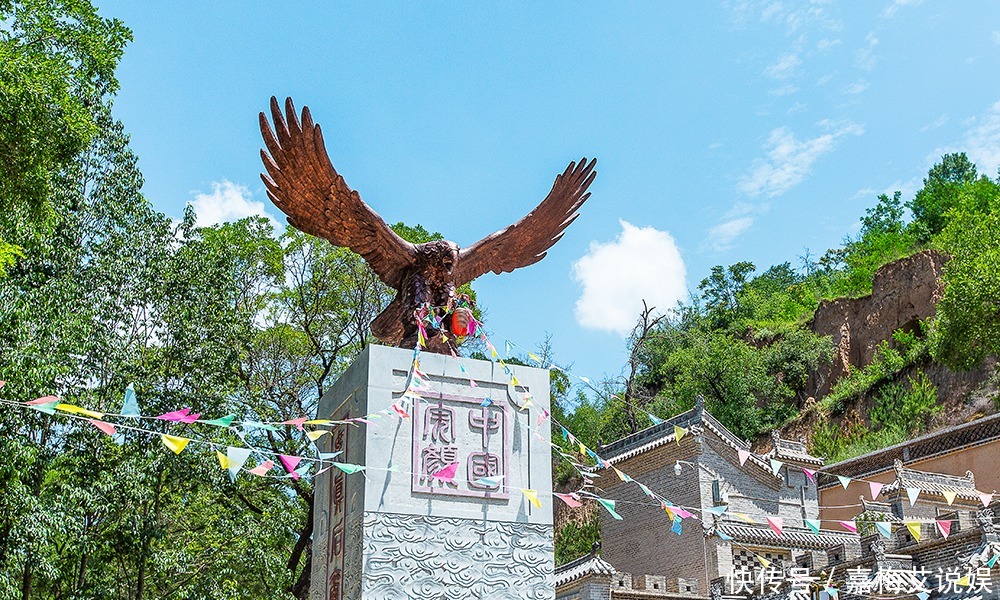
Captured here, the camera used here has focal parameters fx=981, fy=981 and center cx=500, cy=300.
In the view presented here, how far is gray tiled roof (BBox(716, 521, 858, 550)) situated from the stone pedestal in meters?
14.7

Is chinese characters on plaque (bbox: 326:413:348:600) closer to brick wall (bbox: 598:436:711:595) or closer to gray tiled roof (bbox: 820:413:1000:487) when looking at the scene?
brick wall (bbox: 598:436:711:595)

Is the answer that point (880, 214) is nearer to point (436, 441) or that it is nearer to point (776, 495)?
point (776, 495)

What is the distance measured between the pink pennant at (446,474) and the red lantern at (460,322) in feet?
3.44

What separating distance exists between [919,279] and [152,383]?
23.9m

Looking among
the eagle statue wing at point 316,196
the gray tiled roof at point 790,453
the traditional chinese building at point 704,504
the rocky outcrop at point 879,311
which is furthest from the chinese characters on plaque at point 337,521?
the rocky outcrop at point 879,311

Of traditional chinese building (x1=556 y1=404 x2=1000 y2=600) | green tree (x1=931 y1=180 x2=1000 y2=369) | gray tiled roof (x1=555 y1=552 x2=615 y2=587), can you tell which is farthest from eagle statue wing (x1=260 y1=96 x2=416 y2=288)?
green tree (x1=931 y1=180 x2=1000 y2=369)

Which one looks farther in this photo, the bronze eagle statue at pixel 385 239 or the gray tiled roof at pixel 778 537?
the gray tiled roof at pixel 778 537

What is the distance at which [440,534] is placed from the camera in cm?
521

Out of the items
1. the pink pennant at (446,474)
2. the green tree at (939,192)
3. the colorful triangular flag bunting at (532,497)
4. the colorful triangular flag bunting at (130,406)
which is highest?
the green tree at (939,192)

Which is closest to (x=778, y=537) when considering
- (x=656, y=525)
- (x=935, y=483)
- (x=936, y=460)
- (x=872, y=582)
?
(x=656, y=525)

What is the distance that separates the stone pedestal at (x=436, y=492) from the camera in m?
5.10

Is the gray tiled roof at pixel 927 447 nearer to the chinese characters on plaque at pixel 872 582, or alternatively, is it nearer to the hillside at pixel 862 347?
the hillside at pixel 862 347

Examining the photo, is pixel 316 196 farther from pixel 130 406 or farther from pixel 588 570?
pixel 588 570

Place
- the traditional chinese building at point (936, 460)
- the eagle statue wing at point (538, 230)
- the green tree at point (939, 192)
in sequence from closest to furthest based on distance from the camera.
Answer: the eagle statue wing at point (538, 230) → the traditional chinese building at point (936, 460) → the green tree at point (939, 192)
